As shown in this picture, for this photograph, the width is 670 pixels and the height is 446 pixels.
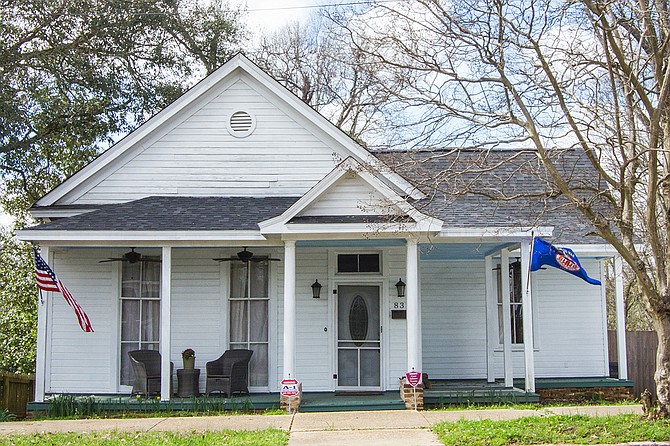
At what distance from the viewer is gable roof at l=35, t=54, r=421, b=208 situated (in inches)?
608

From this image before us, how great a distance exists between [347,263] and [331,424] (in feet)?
13.7

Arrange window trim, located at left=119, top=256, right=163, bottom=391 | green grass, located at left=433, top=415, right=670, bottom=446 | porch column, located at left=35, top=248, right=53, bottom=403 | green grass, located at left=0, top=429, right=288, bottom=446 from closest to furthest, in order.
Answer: green grass, located at left=433, top=415, right=670, bottom=446, green grass, located at left=0, top=429, right=288, bottom=446, porch column, located at left=35, top=248, right=53, bottom=403, window trim, located at left=119, top=256, right=163, bottom=391

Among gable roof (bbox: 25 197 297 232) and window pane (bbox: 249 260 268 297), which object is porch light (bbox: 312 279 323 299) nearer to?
window pane (bbox: 249 260 268 297)

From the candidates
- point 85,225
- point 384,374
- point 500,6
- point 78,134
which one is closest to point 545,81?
point 500,6

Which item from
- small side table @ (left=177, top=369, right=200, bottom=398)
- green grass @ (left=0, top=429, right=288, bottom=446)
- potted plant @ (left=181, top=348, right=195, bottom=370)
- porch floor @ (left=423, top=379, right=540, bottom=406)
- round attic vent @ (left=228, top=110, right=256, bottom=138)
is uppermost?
round attic vent @ (left=228, top=110, right=256, bottom=138)

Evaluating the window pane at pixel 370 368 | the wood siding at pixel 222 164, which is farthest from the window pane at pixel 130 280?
the window pane at pixel 370 368

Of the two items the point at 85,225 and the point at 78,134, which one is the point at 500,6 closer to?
the point at 85,225

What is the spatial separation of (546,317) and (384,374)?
391cm

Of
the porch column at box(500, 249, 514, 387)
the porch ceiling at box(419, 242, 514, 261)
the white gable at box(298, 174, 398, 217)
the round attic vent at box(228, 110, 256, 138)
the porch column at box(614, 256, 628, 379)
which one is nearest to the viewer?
the white gable at box(298, 174, 398, 217)

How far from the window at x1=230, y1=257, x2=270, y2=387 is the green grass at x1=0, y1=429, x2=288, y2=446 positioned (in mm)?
3901

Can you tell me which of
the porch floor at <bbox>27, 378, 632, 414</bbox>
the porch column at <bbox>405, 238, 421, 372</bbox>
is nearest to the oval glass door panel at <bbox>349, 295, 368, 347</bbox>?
the porch floor at <bbox>27, 378, 632, 414</bbox>

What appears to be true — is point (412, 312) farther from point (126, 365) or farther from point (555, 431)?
point (126, 365)

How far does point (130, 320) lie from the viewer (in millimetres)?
15016

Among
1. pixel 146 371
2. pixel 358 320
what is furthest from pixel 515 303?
pixel 146 371
